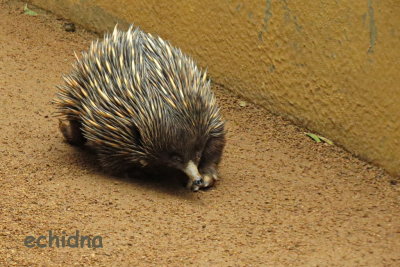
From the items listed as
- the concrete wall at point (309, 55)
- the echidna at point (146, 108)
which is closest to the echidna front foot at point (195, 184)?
the echidna at point (146, 108)

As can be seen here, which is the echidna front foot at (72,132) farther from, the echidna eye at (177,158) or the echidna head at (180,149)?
the echidna eye at (177,158)

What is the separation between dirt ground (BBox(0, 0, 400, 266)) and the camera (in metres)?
4.55

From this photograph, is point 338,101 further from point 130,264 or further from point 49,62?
point 49,62

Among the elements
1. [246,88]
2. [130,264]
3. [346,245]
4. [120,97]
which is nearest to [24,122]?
[120,97]

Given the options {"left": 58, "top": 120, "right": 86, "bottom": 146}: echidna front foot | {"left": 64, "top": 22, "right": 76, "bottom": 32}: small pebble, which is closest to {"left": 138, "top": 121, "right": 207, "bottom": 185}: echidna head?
{"left": 58, "top": 120, "right": 86, "bottom": 146}: echidna front foot

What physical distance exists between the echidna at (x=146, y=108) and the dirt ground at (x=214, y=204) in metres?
0.24

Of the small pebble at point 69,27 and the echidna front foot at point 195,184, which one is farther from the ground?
the small pebble at point 69,27

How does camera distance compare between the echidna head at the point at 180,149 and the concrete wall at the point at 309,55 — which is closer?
the echidna head at the point at 180,149

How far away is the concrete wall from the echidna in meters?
1.18

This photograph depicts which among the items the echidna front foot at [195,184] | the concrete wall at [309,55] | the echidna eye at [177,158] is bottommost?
the echidna front foot at [195,184]

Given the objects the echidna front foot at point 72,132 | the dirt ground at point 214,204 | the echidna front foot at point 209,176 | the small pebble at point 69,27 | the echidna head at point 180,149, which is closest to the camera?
the dirt ground at point 214,204

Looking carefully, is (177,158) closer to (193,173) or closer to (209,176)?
(193,173)

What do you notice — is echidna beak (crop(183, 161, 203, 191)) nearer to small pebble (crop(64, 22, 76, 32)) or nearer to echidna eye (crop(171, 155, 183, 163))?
echidna eye (crop(171, 155, 183, 163))

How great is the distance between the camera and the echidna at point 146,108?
16.9 feet
